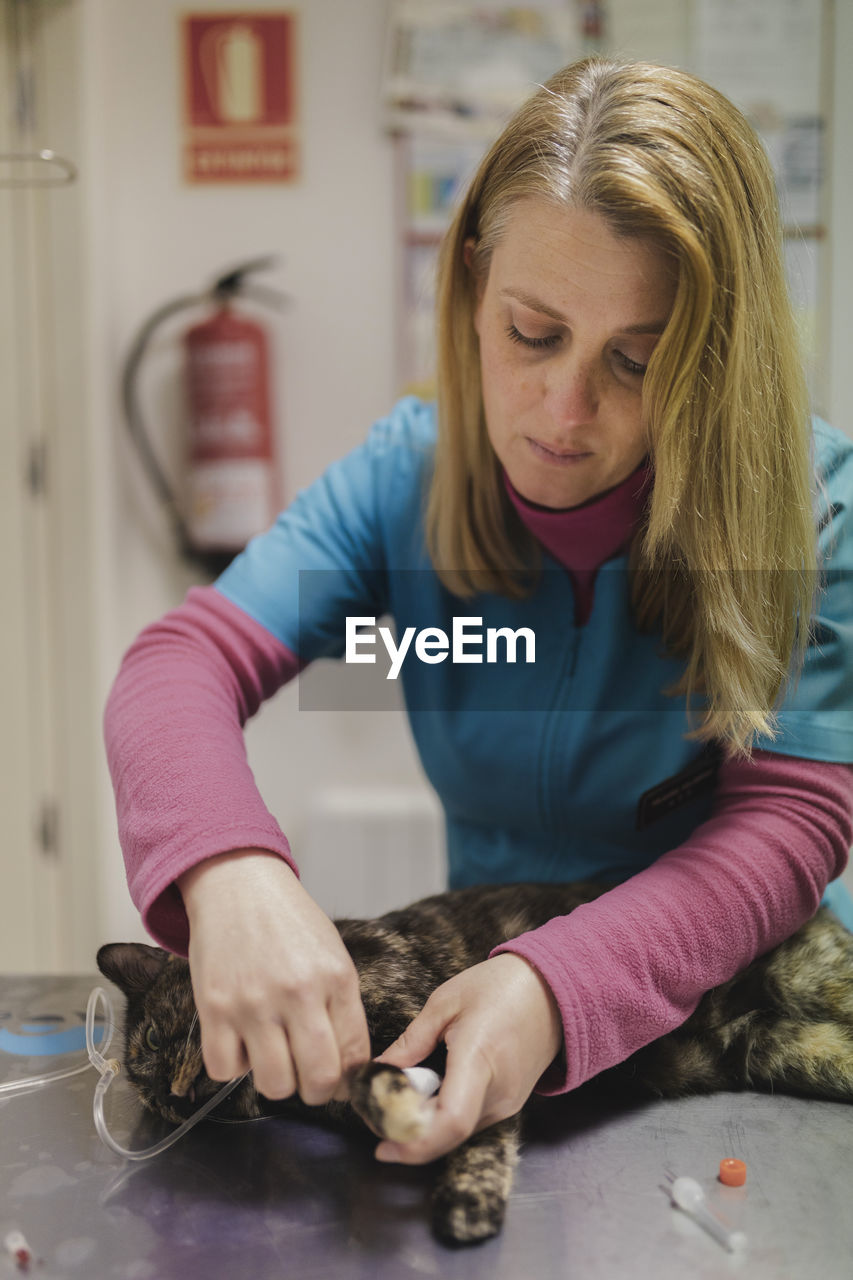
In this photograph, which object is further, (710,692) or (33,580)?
(33,580)

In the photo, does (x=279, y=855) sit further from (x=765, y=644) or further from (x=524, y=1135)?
(x=765, y=644)

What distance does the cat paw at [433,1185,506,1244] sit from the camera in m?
0.59

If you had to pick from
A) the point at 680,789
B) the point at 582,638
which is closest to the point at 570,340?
the point at 582,638

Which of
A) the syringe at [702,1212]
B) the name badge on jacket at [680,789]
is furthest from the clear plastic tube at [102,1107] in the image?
the name badge on jacket at [680,789]

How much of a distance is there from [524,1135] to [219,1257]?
0.22 m

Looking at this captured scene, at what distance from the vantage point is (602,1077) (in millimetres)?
762

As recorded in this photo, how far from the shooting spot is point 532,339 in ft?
2.50

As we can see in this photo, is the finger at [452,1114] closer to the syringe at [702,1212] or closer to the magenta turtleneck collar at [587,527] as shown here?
the syringe at [702,1212]

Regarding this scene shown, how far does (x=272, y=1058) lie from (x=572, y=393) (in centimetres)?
51

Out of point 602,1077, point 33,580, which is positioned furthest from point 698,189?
point 33,580

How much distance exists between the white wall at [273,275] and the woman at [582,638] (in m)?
1.01

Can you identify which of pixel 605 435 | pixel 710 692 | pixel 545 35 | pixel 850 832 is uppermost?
pixel 545 35

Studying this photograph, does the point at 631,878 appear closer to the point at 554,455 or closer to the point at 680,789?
the point at 680,789

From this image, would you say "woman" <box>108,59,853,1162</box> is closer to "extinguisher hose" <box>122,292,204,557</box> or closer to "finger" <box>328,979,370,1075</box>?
"finger" <box>328,979,370,1075</box>
